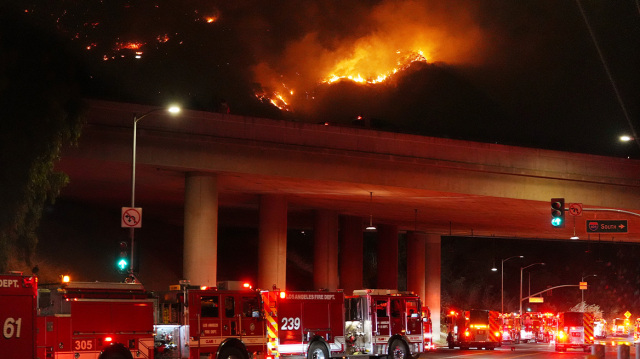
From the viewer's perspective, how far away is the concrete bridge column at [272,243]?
139 ft

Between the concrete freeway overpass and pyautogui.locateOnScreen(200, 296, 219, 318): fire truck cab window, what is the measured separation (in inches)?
392

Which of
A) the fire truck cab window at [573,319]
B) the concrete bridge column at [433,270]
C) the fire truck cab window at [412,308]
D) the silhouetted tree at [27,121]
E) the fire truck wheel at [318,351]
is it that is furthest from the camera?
the concrete bridge column at [433,270]

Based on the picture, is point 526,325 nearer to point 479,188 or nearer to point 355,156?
point 479,188

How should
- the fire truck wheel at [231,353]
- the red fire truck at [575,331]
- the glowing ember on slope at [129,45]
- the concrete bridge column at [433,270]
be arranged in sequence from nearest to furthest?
the fire truck wheel at [231,353]
the red fire truck at [575,331]
the concrete bridge column at [433,270]
the glowing ember on slope at [129,45]

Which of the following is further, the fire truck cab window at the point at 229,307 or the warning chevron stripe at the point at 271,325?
the warning chevron stripe at the point at 271,325

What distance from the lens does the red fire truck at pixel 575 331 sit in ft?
150

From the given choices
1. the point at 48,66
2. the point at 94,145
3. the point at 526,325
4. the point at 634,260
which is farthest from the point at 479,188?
the point at 634,260

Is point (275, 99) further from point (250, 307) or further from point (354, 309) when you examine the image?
point (250, 307)

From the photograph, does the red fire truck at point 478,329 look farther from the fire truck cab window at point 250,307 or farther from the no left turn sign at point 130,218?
the no left turn sign at point 130,218

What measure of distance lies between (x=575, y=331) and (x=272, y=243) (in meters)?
16.6

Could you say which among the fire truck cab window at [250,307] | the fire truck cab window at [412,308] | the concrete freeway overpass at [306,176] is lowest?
the fire truck cab window at [412,308]

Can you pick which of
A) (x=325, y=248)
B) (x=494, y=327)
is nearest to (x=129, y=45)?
(x=325, y=248)

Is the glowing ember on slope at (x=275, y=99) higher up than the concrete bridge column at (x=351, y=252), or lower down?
higher up

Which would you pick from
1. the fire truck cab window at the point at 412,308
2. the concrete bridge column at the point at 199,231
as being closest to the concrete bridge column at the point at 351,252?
the concrete bridge column at the point at 199,231
